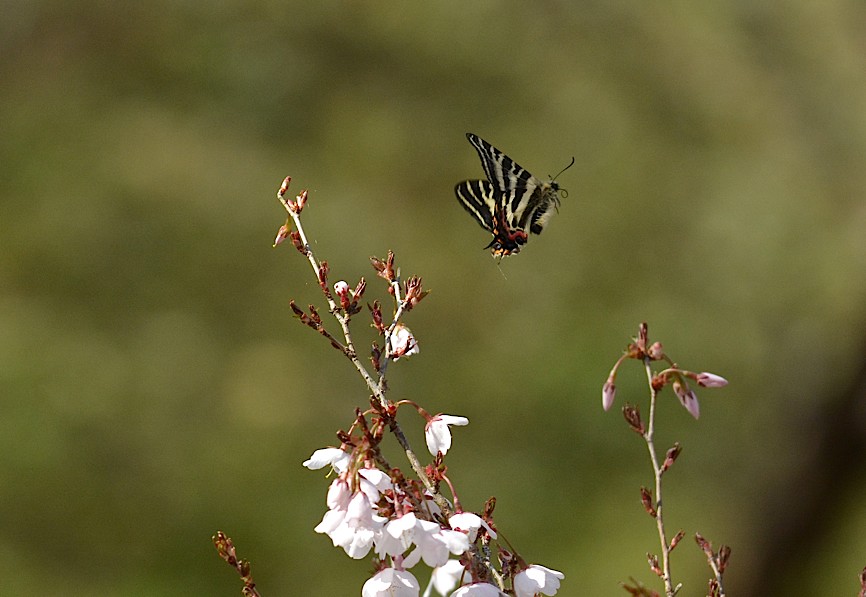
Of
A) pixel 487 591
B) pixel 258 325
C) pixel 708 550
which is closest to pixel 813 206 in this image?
pixel 258 325

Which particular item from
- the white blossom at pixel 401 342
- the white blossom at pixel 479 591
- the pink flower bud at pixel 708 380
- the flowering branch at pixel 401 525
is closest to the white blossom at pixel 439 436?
the flowering branch at pixel 401 525

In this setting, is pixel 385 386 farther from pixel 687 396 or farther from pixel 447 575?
pixel 687 396

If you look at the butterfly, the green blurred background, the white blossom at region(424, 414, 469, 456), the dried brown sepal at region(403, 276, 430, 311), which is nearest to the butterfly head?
the butterfly

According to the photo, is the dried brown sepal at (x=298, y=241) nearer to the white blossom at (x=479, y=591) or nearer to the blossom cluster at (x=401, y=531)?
the blossom cluster at (x=401, y=531)

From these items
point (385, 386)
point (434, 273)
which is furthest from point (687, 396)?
point (434, 273)

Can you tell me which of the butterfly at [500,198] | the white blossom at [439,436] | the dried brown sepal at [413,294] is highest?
the butterfly at [500,198]

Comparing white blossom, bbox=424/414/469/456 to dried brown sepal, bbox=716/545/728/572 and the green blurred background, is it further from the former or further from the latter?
the green blurred background

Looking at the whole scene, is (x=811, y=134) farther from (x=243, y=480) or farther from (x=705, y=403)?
(x=243, y=480)

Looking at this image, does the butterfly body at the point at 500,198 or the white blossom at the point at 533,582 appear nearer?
the white blossom at the point at 533,582
